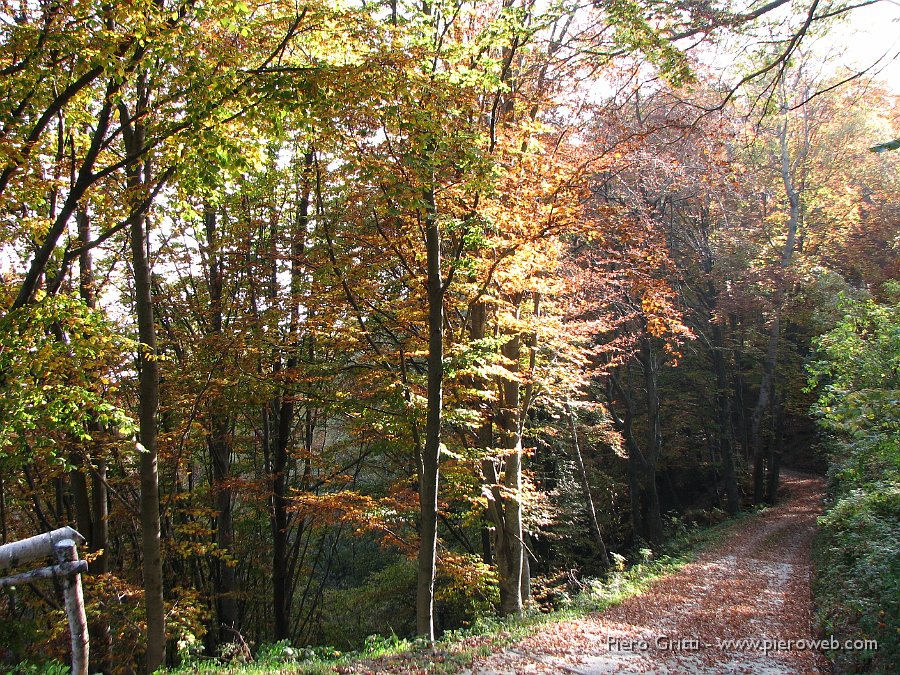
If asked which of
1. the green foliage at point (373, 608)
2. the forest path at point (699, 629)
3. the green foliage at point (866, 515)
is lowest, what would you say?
the green foliage at point (373, 608)

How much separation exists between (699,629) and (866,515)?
4.91 metres

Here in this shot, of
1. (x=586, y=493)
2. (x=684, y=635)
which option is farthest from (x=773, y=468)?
(x=684, y=635)

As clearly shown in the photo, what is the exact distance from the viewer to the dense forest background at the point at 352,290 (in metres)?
5.62

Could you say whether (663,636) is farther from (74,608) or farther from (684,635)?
(74,608)

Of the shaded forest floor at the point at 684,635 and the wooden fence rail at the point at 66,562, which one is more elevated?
the wooden fence rail at the point at 66,562

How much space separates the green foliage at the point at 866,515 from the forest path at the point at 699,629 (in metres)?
0.49

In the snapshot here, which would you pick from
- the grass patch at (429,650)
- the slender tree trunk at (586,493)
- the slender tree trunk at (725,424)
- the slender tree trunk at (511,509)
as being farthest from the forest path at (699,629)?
the slender tree trunk at (725,424)

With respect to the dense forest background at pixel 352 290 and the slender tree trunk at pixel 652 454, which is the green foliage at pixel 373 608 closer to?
the dense forest background at pixel 352 290

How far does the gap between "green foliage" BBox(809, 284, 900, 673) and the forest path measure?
49 centimetres

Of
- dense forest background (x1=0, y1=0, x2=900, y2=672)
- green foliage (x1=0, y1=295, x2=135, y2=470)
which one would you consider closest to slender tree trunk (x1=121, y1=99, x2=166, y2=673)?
dense forest background (x1=0, y1=0, x2=900, y2=672)

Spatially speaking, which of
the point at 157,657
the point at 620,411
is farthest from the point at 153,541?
the point at 620,411

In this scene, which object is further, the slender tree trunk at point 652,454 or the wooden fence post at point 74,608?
the slender tree trunk at point 652,454

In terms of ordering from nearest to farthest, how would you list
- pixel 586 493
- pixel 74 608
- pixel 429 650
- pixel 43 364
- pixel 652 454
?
pixel 74 608, pixel 43 364, pixel 429 650, pixel 586 493, pixel 652 454

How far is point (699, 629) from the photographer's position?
7902 millimetres
